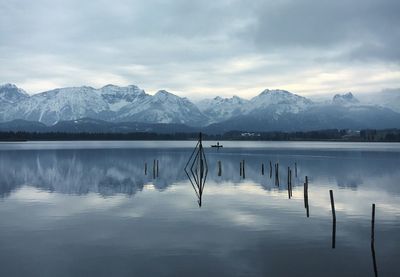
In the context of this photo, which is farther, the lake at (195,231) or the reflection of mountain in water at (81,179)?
the reflection of mountain in water at (81,179)

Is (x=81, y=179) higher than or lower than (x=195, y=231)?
higher

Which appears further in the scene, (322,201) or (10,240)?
(322,201)

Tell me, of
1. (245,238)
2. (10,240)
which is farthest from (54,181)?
(245,238)

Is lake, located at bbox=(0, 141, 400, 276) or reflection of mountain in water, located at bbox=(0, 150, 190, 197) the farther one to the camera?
reflection of mountain in water, located at bbox=(0, 150, 190, 197)

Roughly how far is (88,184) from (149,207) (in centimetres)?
2000

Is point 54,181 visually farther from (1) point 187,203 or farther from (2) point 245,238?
(2) point 245,238

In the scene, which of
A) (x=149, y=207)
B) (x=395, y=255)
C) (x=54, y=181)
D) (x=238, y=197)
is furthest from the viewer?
(x=54, y=181)

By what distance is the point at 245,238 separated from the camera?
25.6 metres

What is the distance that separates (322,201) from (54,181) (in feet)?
120

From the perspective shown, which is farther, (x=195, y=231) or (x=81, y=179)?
(x=81, y=179)

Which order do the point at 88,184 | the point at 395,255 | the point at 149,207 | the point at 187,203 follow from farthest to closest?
1. the point at 88,184
2. the point at 187,203
3. the point at 149,207
4. the point at 395,255

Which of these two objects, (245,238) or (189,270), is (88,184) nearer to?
(245,238)

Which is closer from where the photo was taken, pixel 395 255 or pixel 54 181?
pixel 395 255

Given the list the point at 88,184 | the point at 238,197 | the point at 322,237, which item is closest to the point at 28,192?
the point at 88,184
